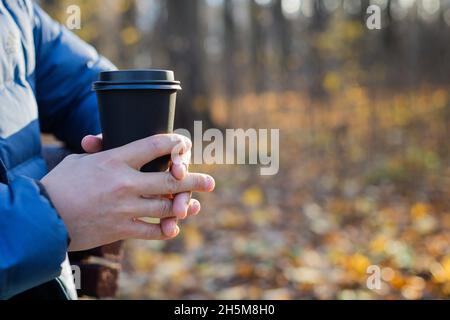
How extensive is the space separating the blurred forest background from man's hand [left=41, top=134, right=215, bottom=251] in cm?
198

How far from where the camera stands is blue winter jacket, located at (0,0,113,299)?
1058mm

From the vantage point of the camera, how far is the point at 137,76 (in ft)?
3.95

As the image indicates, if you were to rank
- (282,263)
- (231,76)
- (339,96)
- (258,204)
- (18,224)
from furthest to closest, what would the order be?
(231,76) → (339,96) → (258,204) → (282,263) → (18,224)

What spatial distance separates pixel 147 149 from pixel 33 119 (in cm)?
56

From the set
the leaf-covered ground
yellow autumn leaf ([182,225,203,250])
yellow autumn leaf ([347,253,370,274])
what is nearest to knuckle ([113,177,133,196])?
the leaf-covered ground

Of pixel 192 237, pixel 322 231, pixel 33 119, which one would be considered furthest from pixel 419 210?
pixel 33 119

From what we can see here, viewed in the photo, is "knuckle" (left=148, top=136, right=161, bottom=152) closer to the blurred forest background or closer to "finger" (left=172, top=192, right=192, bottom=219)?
"finger" (left=172, top=192, right=192, bottom=219)

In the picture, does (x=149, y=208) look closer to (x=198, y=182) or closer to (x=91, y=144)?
(x=198, y=182)

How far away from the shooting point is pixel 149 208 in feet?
3.85

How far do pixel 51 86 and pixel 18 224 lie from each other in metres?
0.94

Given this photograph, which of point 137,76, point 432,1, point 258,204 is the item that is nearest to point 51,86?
point 137,76

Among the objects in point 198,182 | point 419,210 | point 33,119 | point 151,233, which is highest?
point 419,210

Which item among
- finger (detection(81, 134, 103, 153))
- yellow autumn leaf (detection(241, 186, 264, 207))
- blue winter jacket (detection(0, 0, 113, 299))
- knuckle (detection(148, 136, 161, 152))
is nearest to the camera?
blue winter jacket (detection(0, 0, 113, 299))

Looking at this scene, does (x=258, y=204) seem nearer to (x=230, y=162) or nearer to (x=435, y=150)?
(x=230, y=162)
